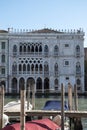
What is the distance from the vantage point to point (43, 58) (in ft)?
135

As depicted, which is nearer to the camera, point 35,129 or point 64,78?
point 35,129

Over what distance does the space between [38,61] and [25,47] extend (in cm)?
207

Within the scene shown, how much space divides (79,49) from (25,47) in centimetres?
579

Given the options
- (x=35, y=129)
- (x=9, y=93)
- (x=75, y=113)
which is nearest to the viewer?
(x=35, y=129)

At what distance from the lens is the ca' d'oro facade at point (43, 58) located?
4078 cm

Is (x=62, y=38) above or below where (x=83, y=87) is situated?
above

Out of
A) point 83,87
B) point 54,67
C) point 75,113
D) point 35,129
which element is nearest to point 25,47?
point 54,67

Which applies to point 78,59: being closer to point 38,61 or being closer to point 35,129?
point 38,61

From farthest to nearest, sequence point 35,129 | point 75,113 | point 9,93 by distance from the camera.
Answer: point 9,93, point 75,113, point 35,129

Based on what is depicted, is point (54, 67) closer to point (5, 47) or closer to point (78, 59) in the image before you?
point (78, 59)

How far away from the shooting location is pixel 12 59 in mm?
40969

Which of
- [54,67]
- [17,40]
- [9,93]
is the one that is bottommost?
[9,93]

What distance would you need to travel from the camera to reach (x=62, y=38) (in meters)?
41.0

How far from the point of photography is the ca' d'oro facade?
4078 cm
